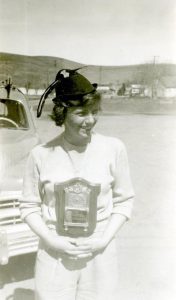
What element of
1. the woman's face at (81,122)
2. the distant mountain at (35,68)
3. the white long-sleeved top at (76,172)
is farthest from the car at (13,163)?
the woman's face at (81,122)

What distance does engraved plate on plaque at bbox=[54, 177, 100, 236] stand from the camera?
1385mm

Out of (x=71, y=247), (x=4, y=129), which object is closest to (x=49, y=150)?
(x=71, y=247)

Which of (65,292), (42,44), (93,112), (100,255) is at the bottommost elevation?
(65,292)

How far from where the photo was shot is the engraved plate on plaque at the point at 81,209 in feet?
4.54

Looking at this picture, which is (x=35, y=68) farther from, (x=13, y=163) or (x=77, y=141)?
(x=77, y=141)

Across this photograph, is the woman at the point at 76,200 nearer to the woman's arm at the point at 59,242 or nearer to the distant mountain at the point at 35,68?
the woman's arm at the point at 59,242

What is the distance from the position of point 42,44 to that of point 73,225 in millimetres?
1629

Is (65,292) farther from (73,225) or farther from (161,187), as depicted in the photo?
(161,187)

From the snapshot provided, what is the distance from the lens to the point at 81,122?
1391 mm

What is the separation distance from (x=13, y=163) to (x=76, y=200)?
4.85ft

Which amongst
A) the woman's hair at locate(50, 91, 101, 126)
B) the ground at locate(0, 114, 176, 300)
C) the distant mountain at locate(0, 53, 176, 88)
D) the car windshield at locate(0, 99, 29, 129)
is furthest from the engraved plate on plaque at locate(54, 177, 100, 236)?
the car windshield at locate(0, 99, 29, 129)

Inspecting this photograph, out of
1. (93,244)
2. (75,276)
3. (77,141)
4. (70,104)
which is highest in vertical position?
(70,104)

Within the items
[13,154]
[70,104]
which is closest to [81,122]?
[70,104]

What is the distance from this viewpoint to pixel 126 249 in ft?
10.2
